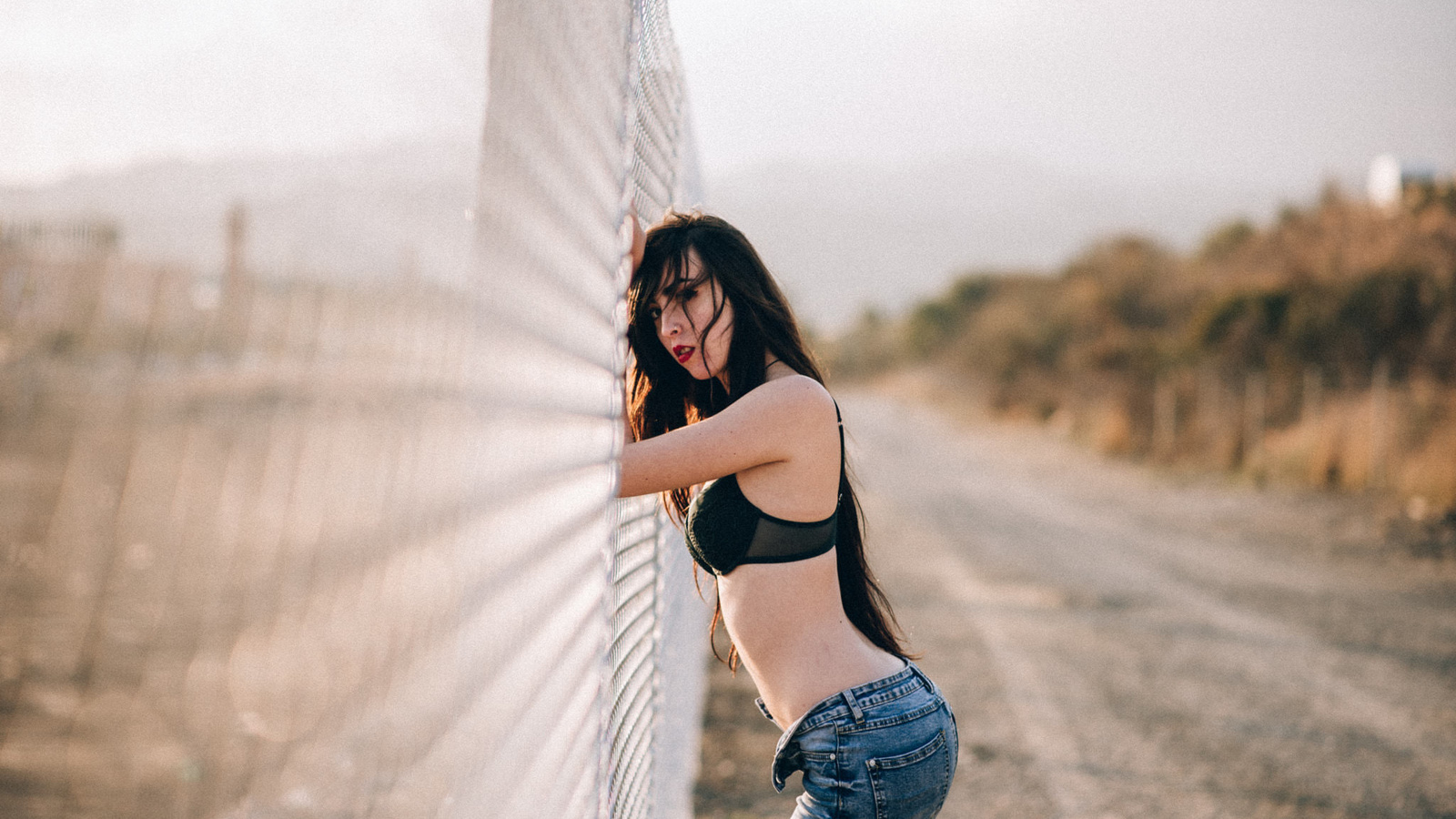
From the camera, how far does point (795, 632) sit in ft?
6.88

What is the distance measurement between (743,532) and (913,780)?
59cm

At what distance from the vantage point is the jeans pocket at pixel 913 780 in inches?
79.7

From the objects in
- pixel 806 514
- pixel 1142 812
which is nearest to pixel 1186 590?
pixel 1142 812

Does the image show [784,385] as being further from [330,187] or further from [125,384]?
[125,384]

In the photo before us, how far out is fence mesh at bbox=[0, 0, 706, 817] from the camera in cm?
49

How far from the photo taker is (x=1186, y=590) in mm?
8945

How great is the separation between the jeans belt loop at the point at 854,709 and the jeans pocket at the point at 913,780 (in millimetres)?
77

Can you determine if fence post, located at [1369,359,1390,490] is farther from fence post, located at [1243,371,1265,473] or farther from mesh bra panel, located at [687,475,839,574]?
mesh bra panel, located at [687,475,839,574]

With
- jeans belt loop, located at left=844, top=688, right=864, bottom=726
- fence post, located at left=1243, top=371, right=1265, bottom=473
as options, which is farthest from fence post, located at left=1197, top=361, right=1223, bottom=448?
jeans belt loop, located at left=844, top=688, right=864, bottom=726

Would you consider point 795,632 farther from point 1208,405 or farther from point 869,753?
point 1208,405

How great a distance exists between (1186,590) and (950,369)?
38427 millimetres

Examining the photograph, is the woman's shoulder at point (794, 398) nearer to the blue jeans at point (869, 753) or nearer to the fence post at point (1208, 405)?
the blue jeans at point (869, 753)

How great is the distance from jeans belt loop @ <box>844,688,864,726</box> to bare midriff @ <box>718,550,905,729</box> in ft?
0.10

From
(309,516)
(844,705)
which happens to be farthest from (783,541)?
(309,516)
